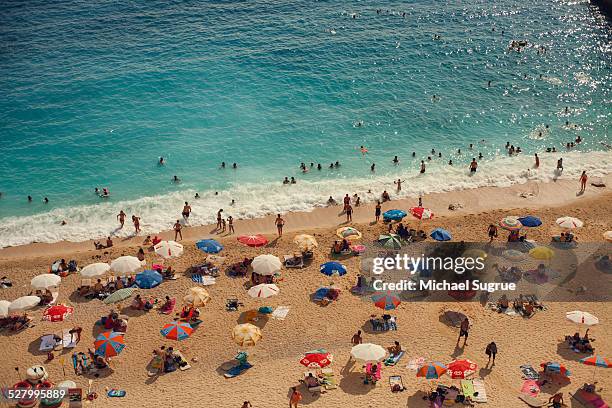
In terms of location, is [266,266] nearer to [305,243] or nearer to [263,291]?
[263,291]

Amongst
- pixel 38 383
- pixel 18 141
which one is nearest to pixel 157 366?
pixel 38 383

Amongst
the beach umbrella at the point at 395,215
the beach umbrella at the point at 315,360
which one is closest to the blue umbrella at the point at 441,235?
the beach umbrella at the point at 395,215

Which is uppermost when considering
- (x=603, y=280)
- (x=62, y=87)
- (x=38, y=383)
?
(x=62, y=87)

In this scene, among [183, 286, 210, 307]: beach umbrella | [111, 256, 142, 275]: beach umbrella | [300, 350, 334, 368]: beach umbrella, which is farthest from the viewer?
[111, 256, 142, 275]: beach umbrella

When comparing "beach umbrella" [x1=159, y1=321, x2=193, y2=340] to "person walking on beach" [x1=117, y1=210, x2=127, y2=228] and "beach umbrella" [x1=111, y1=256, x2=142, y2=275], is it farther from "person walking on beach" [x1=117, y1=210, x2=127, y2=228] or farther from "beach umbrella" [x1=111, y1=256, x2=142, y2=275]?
"person walking on beach" [x1=117, y1=210, x2=127, y2=228]

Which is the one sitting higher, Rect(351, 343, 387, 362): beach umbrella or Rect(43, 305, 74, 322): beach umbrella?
Rect(351, 343, 387, 362): beach umbrella

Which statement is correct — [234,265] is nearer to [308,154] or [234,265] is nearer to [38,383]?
[38,383]

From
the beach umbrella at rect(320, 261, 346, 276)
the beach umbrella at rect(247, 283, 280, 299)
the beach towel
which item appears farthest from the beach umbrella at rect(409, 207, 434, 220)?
the beach towel
